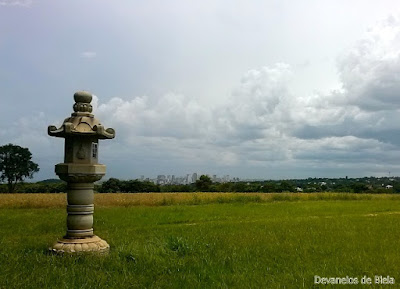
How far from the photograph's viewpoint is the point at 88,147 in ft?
26.7

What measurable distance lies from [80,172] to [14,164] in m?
56.0

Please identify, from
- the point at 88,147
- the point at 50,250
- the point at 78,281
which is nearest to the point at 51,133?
the point at 88,147

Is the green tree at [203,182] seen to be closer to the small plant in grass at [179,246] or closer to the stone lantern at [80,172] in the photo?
the small plant in grass at [179,246]

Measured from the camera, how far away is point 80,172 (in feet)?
25.6

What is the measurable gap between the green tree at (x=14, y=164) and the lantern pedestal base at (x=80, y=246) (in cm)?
5548

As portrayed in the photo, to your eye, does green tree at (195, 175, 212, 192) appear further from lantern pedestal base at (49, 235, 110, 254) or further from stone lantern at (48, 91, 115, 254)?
lantern pedestal base at (49, 235, 110, 254)

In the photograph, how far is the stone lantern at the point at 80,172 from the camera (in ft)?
25.5

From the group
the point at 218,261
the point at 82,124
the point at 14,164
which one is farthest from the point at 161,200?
the point at 14,164

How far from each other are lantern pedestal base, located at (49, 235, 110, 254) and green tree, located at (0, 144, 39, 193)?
182 ft

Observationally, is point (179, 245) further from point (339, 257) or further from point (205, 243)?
point (339, 257)

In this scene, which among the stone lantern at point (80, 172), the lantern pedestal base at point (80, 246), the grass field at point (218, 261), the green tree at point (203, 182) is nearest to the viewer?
the grass field at point (218, 261)

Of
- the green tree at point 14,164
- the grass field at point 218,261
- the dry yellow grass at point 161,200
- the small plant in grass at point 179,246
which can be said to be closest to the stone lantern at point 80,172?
the grass field at point 218,261

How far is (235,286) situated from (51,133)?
185 inches

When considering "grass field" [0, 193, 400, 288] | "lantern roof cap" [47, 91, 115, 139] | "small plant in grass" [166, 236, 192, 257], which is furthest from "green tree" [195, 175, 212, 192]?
"lantern roof cap" [47, 91, 115, 139]
